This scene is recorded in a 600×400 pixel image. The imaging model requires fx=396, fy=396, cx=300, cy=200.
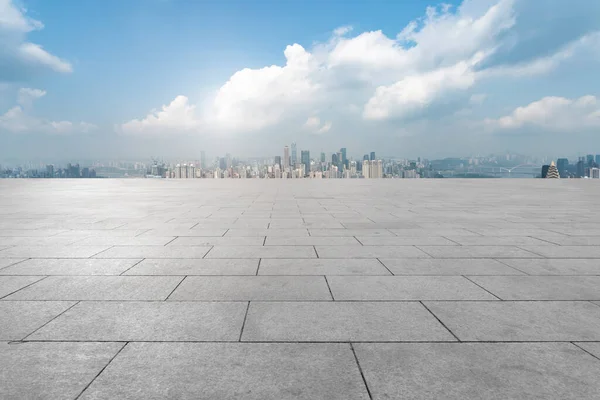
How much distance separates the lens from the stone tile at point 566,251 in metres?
7.78

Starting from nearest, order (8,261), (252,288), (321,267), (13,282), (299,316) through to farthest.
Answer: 1. (299,316)
2. (252,288)
3. (13,282)
4. (321,267)
5. (8,261)

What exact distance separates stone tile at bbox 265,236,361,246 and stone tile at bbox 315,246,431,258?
42cm

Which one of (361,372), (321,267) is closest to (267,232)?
(321,267)

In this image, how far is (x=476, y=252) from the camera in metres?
8.03

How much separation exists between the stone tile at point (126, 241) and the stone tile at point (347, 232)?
3615 millimetres

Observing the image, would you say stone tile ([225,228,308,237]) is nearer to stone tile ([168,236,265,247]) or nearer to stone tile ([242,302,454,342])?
stone tile ([168,236,265,247])

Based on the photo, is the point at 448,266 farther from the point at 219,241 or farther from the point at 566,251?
the point at 219,241

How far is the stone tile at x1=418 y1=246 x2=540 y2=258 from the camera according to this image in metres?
7.71

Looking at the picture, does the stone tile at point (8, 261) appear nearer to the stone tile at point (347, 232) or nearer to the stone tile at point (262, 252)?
the stone tile at point (262, 252)

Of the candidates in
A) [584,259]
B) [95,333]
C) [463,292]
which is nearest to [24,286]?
[95,333]

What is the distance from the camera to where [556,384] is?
321 centimetres

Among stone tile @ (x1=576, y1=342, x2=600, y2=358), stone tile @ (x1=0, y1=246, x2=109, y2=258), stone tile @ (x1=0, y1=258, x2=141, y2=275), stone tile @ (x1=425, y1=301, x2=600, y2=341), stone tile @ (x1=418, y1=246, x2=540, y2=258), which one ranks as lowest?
stone tile @ (x1=576, y1=342, x2=600, y2=358)

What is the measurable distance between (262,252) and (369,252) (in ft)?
7.11

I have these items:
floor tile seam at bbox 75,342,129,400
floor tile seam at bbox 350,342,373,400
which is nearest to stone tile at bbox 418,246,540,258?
floor tile seam at bbox 350,342,373,400
